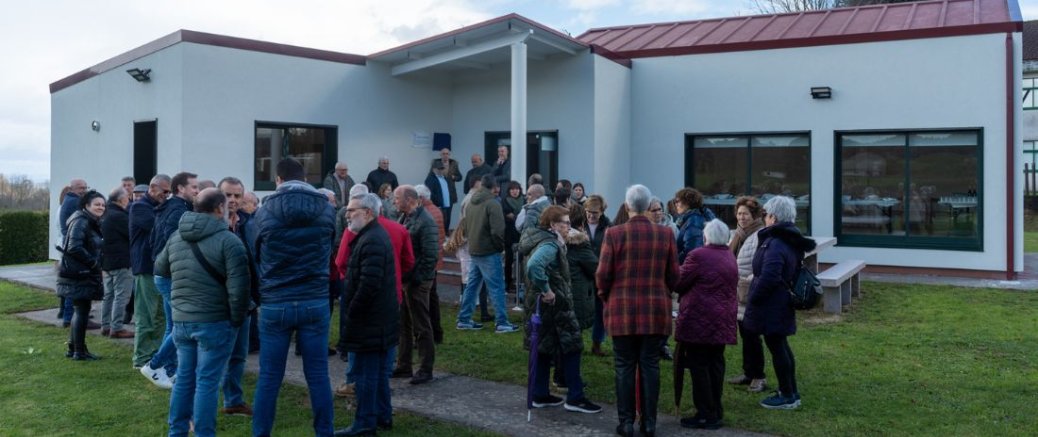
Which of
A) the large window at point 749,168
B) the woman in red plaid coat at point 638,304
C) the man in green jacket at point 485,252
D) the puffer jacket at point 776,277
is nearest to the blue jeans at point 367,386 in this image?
the woman in red plaid coat at point 638,304

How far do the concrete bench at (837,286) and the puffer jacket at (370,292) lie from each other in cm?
615

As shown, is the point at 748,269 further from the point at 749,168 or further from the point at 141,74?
the point at 141,74

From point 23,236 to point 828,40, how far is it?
19.4 meters

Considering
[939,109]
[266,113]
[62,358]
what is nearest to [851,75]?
[939,109]

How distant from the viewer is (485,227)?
935 centimetres

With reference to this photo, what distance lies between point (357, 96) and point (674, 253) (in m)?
10.0

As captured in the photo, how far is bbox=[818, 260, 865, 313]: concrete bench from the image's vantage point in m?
10.1

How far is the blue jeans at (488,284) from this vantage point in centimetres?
934

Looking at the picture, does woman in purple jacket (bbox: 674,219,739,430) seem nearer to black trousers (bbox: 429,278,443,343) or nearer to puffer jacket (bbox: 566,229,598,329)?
puffer jacket (bbox: 566,229,598,329)

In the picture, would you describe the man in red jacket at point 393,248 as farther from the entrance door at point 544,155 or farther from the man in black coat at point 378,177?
the entrance door at point 544,155

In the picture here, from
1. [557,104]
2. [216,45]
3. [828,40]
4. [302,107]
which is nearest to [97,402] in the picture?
[216,45]

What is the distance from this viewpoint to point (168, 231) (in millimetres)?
6785

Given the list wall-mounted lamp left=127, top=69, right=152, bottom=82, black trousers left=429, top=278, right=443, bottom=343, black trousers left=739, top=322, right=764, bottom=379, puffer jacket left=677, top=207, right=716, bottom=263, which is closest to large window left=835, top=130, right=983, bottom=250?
puffer jacket left=677, top=207, right=716, bottom=263

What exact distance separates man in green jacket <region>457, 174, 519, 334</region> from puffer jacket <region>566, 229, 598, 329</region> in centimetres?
261
